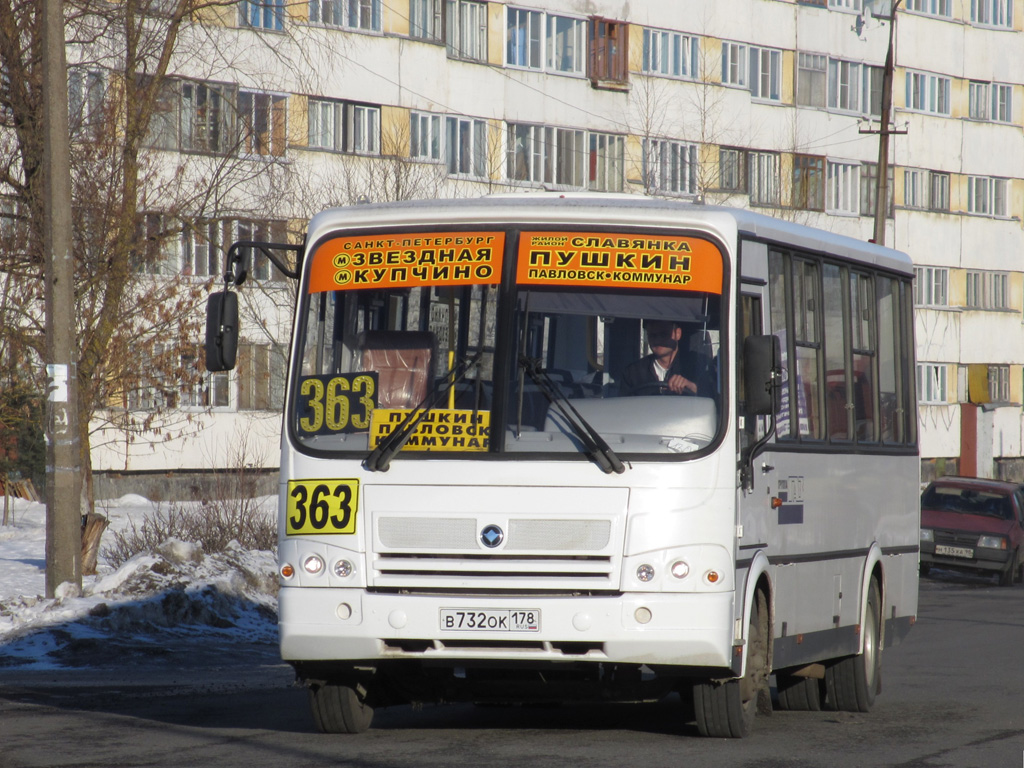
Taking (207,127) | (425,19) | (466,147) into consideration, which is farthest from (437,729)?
(425,19)

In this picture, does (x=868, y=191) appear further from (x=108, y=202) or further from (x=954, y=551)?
(x=108, y=202)

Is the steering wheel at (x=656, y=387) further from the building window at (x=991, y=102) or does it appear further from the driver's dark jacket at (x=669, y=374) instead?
the building window at (x=991, y=102)

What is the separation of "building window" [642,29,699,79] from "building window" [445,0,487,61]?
555 centimetres

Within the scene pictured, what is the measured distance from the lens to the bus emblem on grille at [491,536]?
865cm

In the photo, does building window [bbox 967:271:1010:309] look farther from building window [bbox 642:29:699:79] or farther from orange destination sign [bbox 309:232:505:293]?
orange destination sign [bbox 309:232:505:293]

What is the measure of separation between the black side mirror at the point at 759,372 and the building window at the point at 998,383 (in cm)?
5131

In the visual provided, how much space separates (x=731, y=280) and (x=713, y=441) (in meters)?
0.86

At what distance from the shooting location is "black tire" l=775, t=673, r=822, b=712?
11820 mm

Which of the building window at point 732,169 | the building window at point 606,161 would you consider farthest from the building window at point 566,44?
the building window at point 732,169

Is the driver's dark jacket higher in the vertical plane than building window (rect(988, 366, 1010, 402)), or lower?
lower

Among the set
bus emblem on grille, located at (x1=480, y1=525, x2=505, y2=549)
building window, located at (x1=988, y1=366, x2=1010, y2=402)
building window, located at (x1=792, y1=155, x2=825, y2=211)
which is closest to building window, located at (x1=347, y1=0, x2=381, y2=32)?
building window, located at (x1=792, y1=155, x2=825, y2=211)

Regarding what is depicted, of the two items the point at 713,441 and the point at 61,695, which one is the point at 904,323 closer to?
the point at 713,441

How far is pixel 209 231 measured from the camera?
23.9 metres

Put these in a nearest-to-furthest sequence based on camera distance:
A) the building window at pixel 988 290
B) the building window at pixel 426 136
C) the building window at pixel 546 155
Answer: the building window at pixel 426 136
the building window at pixel 546 155
the building window at pixel 988 290
